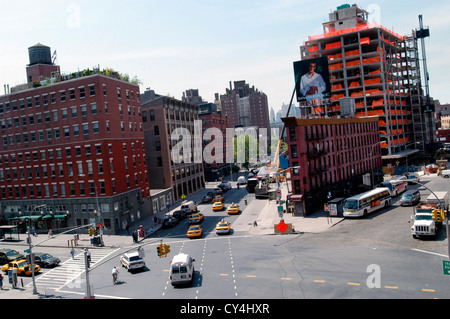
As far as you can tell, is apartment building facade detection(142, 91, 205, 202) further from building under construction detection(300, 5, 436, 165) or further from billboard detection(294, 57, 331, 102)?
building under construction detection(300, 5, 436, 165)

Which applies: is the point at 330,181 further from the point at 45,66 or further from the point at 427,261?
the point at 45,66

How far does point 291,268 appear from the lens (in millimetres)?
31359

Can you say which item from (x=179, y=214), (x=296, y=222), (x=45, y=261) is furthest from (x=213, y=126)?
(x=45, y=261)

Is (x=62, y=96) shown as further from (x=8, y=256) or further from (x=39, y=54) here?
(x=39, y=54)

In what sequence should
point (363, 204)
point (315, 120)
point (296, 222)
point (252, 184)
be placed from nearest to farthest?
point (363, 204), point (296, 222), point (315, 120), point (252, 184)

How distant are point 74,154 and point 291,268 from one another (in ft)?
139

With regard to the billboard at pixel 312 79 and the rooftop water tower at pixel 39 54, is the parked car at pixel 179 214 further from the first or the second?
the rooftop water tower at pixel 39 54

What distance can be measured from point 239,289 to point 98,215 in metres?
36.3

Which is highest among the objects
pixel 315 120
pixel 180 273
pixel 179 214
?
pixel 315 120

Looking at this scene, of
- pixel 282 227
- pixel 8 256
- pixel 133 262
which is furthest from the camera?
pixel 282 227

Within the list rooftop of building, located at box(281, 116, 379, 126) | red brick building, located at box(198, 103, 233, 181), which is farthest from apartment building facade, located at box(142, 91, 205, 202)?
rooftop of building, located at box(281, 116, 379, 126)

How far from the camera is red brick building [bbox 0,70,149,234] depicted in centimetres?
5869

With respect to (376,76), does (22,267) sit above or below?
below

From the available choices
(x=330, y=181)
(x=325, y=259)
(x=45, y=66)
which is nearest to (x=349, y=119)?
(x=330, y=181)
